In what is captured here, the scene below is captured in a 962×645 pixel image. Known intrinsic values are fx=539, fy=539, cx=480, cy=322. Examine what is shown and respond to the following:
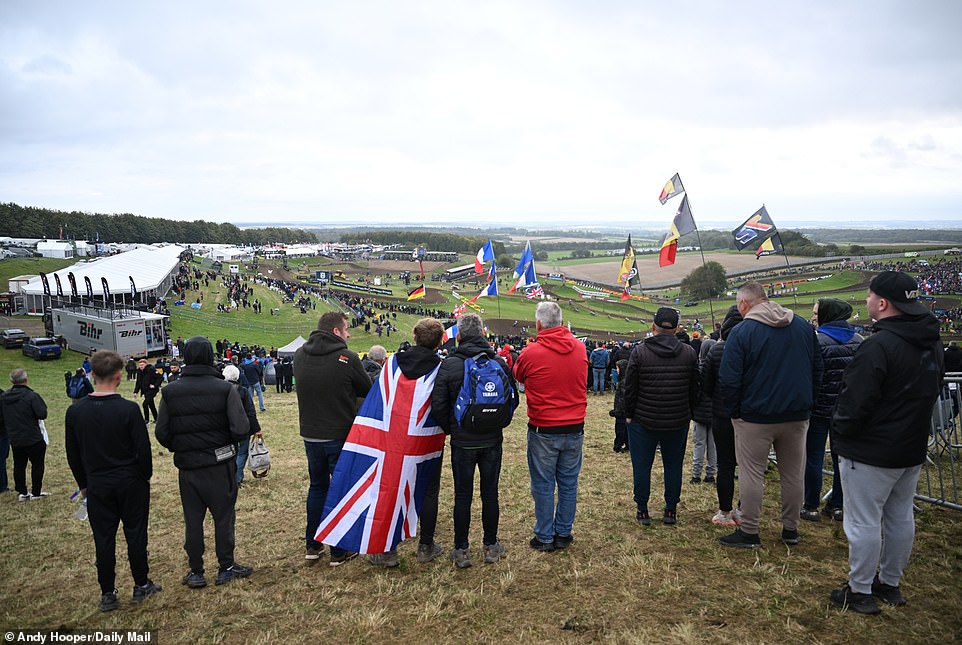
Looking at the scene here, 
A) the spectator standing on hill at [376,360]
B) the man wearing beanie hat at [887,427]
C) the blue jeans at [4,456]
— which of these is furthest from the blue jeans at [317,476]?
the blue jeans at [4,456]

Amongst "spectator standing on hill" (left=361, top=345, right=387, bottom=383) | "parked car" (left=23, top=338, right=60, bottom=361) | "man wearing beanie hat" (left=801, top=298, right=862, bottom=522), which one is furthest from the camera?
"parked car" (left=23, top=338, right=60, bottom=361)

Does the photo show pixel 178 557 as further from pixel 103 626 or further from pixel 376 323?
pixel 376 323

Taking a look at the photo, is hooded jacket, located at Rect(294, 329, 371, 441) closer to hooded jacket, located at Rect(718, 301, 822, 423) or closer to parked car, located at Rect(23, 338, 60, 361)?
hooded jacket, located at Rect(718, 301, 822, 423)

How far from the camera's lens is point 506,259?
12794 centimetres

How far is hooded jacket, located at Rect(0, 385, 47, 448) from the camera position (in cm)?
727

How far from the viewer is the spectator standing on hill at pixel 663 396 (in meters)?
5.19

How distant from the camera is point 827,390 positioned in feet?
17.8

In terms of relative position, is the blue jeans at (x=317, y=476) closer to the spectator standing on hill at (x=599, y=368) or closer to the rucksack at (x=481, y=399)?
the rucksack at (x=481, y=399)

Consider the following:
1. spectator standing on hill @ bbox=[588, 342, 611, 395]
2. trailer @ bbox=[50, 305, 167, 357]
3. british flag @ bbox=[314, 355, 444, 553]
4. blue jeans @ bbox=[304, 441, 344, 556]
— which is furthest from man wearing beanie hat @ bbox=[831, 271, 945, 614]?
trailer @ bbox=[50, 305, 167, 357]

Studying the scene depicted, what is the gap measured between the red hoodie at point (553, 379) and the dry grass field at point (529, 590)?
1305 mm

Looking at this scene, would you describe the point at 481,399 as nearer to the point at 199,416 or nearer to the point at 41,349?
the point at 199,416

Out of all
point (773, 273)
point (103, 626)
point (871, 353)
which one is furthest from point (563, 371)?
point (773, 273)

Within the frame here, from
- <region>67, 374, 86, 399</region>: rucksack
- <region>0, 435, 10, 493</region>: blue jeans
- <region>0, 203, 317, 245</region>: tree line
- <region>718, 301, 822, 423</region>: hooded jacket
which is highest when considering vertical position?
<region>0, 203, 317, 245</region>: tree line
